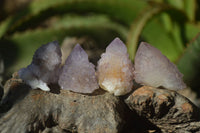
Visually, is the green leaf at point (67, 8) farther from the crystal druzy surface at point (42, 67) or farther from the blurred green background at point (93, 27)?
the crystal druzy surface at point (42, 67)

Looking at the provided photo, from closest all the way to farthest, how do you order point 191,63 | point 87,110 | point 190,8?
point 87,110 → point 191,63 → point 190,8

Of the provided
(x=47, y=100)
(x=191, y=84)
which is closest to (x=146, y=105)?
(x=47, y=100)

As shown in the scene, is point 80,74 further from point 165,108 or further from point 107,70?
point 165,108

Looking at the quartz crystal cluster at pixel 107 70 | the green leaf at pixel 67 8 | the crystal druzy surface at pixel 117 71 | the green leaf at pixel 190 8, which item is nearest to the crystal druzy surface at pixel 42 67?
the quartz crystal cluster at pixel 107 70

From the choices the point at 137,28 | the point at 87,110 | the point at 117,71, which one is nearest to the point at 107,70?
the point at 117,71

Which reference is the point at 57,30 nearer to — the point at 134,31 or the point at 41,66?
the point at 134,31

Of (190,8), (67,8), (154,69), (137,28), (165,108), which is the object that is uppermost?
(67,8)

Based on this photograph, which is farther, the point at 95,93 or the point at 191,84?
the point at 191,84
